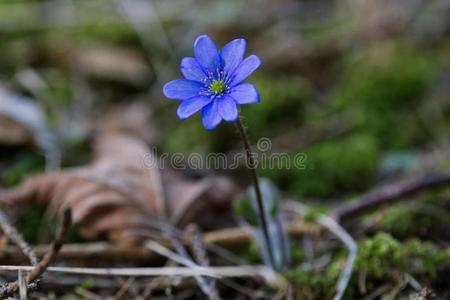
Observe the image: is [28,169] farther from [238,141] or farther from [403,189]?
[403,189]

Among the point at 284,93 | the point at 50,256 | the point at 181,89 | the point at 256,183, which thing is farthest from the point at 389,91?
the point at 50,256

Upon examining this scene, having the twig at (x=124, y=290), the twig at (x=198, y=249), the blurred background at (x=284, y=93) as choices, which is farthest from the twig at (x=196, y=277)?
the blurred background at (x=284, y=93)

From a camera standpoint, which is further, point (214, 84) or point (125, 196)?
point (125, 196)

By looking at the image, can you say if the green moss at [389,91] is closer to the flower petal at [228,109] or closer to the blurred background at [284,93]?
the blurred background at [284,93]

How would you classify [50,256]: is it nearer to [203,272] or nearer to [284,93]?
[203,272]

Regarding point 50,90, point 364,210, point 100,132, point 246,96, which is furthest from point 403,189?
point 50,90

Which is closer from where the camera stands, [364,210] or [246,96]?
[246,96]
